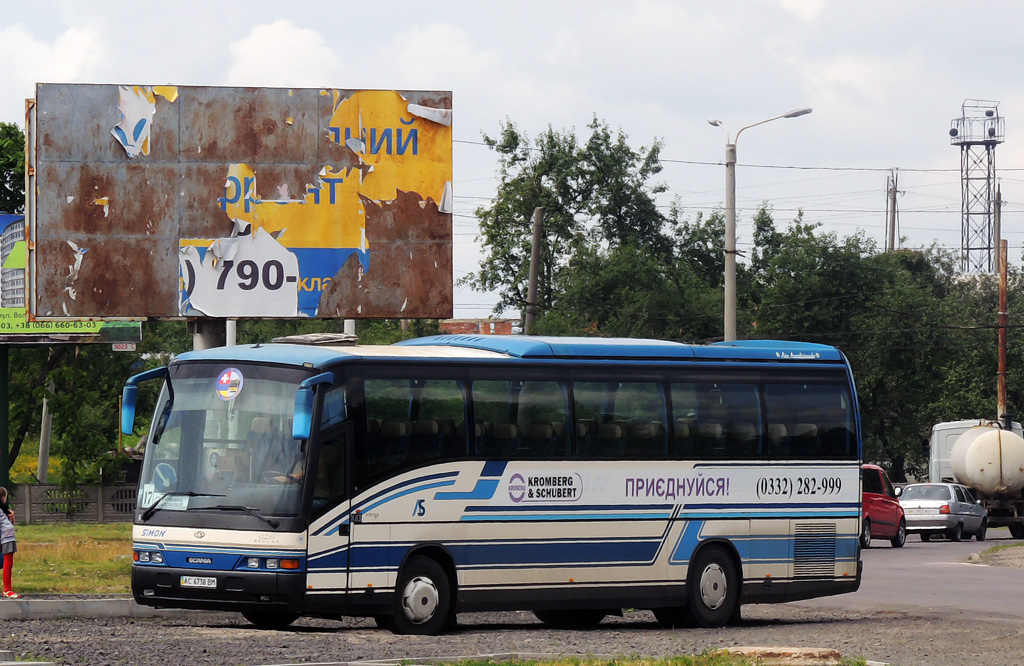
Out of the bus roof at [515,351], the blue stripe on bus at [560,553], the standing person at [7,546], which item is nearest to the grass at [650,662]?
the blue stripe on bus at [560,553]

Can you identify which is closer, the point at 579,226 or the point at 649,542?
the point at 649,542

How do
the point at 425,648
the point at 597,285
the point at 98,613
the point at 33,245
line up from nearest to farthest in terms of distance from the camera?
the point at 425,648 < the point at 98,613 < the point at 33,245 < the point at 597,285

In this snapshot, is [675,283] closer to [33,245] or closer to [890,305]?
[890,305]

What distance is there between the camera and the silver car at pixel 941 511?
37.9m

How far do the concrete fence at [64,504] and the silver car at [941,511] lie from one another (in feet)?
63.5

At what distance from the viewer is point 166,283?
76.3 ft

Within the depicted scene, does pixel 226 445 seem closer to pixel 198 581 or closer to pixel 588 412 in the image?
pixel 198 581

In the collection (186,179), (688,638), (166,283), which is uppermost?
(186,179)

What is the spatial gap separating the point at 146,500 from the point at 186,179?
30.1ft

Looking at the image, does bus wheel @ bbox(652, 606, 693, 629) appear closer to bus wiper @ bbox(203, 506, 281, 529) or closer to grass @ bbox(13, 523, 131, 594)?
bus wiper @ bbox(203, 506, 281, 529)

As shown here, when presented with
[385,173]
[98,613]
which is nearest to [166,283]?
[385,173]

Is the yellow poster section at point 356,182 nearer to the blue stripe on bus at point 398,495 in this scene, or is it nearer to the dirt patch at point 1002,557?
the blue stripe on bus at point 398,495

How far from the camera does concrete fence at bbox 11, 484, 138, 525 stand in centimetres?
3944

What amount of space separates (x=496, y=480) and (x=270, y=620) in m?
2.70
